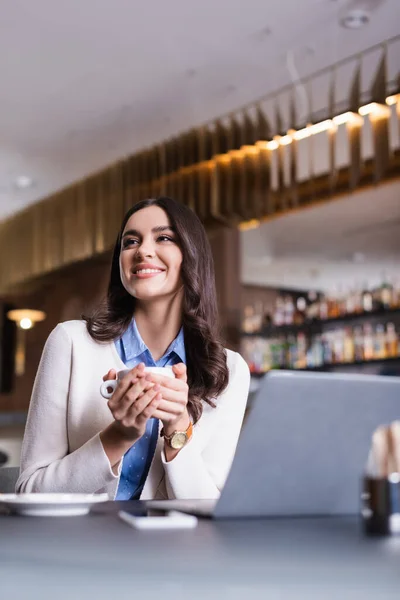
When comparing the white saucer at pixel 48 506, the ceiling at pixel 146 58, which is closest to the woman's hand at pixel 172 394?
the white saucer at pixel 48 506

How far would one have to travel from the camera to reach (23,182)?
562 cm

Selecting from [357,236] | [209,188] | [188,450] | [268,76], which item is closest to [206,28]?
[268,76]

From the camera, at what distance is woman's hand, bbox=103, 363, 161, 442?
1105mm

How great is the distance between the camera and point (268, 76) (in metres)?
3.98

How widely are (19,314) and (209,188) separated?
138 inches

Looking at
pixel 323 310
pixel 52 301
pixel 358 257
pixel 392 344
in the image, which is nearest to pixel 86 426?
pixel 392 344

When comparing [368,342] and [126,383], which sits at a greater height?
[368,342]

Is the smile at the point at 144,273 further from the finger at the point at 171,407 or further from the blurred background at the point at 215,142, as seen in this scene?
the blurred background at the point at 215,142

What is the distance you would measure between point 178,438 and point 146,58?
294cm

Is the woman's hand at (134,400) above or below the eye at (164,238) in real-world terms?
below

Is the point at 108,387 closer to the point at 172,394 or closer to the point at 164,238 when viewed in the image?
the point at 172,394

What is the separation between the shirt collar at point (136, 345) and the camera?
1571mm

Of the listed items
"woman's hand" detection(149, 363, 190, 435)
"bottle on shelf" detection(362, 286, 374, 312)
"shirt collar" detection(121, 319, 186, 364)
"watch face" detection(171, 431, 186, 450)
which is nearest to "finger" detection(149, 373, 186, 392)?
"woman's hand" detection(149, 363, 190, 435)

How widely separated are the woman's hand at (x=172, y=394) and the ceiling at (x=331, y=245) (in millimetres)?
4439
